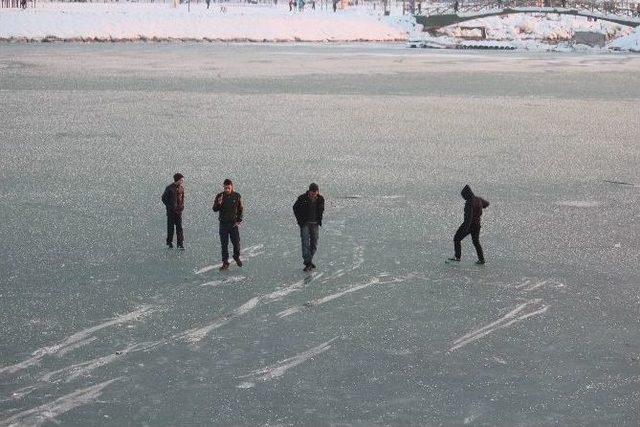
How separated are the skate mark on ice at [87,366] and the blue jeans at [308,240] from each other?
111 inches

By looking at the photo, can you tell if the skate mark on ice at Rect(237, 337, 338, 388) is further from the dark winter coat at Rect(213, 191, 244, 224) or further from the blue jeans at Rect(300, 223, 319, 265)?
the dark winter coat at Rect(213, 191, 244, 224)

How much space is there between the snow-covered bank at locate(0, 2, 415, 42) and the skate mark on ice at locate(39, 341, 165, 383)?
167 feet

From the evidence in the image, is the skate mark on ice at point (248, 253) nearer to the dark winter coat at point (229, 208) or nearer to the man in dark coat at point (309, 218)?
the dark winter coat at point (229, 208)

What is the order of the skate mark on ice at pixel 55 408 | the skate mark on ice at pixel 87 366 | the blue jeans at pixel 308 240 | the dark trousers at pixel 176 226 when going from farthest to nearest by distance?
the dark trousers at pixel 176 226 → the blue jeans at pixel 308 240 → the skate mark on ice at pixel 87 366 → the skate mark on ice at pixel 55 408

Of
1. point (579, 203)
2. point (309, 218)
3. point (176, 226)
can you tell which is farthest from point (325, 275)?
point (579, 203)

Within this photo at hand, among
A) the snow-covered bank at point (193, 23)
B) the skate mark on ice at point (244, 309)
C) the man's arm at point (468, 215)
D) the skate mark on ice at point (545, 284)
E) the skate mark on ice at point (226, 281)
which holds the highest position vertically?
the snow-covered bank at point (193, 23)

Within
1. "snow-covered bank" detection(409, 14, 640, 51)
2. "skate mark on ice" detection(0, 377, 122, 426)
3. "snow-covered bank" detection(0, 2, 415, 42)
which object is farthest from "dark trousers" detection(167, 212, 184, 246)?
"snow-covered bank" detection(409, 14, 640, 51)

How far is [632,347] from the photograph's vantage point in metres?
9.82

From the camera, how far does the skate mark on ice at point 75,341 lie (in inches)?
361

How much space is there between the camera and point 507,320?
34.6 feet

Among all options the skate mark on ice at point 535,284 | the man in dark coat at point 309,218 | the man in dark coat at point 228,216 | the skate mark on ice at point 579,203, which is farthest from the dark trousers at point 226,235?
the skate mark on ice at point 579,203

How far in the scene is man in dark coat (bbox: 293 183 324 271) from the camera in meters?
12.0

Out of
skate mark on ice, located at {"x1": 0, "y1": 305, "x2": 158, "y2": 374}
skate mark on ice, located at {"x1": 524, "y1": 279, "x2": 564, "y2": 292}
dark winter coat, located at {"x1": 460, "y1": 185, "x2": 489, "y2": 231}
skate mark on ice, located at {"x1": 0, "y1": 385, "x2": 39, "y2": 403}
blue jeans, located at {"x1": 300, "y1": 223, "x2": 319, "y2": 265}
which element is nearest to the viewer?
skate mark on ice, located at {"x1": 0, "y1": 385, "x2": 39, "y2": 403}

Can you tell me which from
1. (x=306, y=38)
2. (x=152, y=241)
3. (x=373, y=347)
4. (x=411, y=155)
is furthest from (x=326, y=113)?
(x=306, y=38)
